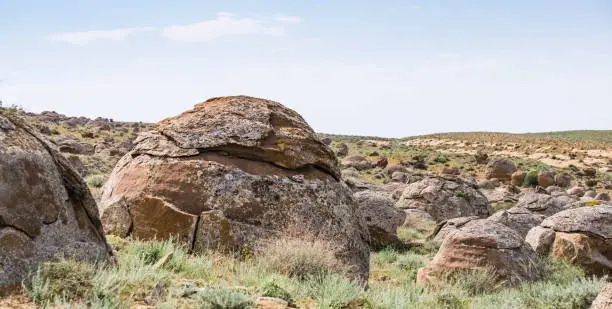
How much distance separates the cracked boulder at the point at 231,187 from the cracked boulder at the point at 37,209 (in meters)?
2.54

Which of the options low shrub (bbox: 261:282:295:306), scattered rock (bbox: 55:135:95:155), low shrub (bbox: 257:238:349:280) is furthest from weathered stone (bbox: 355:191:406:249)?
scattered rock (bbox: 55:135:95:155)

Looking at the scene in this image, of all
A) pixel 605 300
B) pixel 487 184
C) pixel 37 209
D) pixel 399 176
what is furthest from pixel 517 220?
pixel 487 184

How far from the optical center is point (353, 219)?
927 centimetres

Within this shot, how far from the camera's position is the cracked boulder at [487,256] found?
1010 centimetres

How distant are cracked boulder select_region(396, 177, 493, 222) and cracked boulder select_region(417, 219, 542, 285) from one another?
11.1 m

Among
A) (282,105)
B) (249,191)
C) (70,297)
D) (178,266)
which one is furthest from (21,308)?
(282,105)

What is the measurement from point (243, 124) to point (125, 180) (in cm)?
202

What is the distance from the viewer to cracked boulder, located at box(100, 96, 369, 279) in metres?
8.42

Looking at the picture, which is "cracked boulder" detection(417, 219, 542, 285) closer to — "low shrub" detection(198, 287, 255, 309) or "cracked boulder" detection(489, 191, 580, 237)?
"low shrub" detection(198, 287, 255, 309)

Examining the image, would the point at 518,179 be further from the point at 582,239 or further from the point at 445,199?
the point at 582,239

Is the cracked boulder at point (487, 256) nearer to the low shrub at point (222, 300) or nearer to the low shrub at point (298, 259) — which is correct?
the low shrub at point (298, 259)

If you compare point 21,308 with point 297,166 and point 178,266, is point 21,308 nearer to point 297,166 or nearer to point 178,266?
point 178,266

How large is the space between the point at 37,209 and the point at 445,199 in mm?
18680

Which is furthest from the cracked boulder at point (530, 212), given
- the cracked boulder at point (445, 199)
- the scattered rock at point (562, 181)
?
the scattered rock at point (562, 181)
